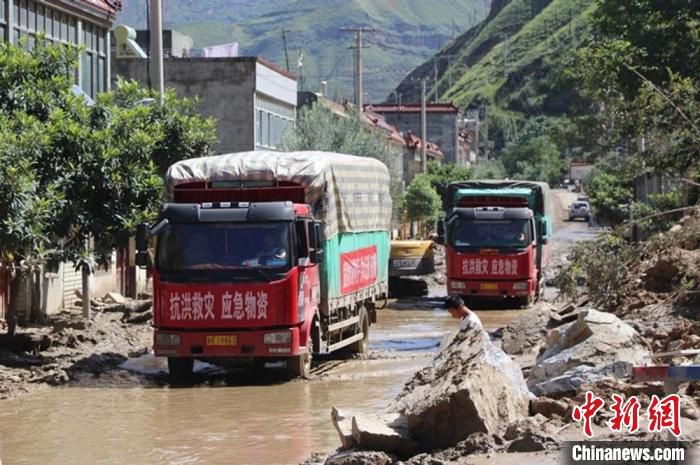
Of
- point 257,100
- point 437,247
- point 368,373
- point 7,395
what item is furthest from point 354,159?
point 437,247

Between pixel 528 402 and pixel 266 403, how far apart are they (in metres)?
5.90

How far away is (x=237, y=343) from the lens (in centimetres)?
1964

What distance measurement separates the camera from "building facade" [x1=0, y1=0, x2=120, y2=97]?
103 feet

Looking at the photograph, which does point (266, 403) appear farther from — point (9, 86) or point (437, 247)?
point (437, 247)

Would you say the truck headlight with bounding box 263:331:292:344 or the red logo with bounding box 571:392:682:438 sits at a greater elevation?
the red logo with bounding box 571:392:682:438

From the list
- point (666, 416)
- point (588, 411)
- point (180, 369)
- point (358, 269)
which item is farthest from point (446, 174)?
point (666, 416)

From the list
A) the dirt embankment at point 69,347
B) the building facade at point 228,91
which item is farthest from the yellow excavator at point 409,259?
the building facade at point 228,91

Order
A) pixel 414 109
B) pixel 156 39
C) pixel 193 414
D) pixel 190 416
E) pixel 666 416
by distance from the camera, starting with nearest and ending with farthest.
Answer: pixel 666 416 → pixel 190 416 → pixel 193 414 → pixel 156 39 → pixel 414 109

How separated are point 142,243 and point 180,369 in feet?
6.92

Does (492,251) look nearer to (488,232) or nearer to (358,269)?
(488,232)

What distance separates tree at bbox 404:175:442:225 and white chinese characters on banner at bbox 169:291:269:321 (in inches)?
2049

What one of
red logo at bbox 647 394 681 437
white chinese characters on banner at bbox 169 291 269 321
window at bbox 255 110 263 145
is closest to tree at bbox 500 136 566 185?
window at bbox 255 110 263 145

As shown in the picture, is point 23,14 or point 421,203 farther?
point 421,203

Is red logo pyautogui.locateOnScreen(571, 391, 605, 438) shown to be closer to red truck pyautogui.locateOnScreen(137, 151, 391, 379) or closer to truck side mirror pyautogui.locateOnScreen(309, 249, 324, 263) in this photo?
red truck pyautogui.locateOnScreen(137, 151, 391, 379)
